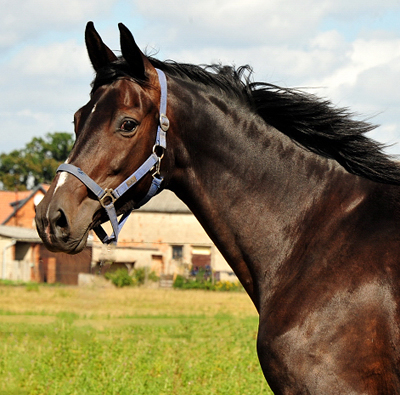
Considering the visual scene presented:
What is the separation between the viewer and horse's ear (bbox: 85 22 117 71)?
3355 mm

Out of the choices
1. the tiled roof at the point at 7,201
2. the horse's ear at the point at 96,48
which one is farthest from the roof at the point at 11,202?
the horse's ear at the point at 96,48

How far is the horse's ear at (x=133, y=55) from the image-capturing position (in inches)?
122

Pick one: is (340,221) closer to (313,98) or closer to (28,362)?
(313,98)

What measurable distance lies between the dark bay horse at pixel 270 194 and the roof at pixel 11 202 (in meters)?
49.7

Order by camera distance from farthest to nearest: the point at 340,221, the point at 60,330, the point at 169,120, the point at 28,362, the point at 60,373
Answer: the point at 60,330 → the point at 28,362 → the point at 60,373 → the point at 169,120 → the point at 340,221

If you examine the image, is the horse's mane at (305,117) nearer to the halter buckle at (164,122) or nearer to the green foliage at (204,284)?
the halter buckle at (164,122)

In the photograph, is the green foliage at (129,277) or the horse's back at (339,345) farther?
the green foliage at (129,277)

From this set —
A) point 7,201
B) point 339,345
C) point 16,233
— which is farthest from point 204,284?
point 7,201

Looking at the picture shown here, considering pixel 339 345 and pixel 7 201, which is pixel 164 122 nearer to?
pixel 339 345

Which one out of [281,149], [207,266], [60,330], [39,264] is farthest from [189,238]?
[281,149]

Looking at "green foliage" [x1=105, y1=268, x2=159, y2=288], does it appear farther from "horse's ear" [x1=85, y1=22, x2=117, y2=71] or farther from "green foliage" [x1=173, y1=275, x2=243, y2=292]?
"horse's ear" [x1=85, y1=22, x2=117, y2=71]

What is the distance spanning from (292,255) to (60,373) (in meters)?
4.89

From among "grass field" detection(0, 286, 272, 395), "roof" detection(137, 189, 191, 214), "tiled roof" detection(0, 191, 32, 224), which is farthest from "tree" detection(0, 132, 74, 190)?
"grass field" detection(0, 286, 272, 395)

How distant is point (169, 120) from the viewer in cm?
326
